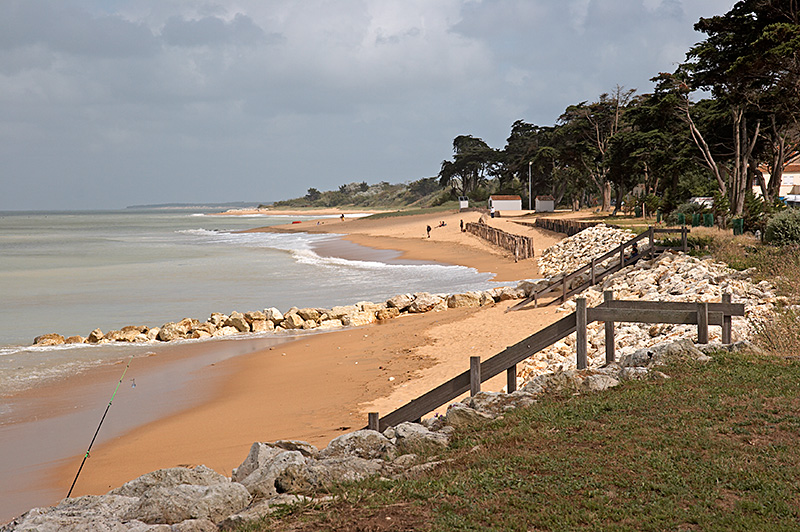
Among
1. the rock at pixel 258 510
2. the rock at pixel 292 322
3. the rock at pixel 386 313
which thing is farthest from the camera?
the rock at pixel 386 313

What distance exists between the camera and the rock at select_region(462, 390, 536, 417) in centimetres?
814

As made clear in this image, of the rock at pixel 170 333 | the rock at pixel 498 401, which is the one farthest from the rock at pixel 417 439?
the rock at pixel 170 333

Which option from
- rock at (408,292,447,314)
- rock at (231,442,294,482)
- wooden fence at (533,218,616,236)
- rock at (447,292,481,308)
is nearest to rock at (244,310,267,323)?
rock at (408,292,447,314)

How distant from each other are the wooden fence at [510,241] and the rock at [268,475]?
1409 inches

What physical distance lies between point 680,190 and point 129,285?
146 ft

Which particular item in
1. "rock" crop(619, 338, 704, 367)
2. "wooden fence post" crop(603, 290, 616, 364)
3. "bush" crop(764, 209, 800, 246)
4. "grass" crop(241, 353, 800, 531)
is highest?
"bush" crop(764, 209, 800, 246)

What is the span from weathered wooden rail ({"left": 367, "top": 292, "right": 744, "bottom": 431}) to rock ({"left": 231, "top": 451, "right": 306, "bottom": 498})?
5.86 feet

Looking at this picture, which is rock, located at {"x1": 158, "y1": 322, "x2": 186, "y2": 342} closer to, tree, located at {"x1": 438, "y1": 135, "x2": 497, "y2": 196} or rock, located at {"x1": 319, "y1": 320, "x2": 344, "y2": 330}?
rock, located at {"x1": 319, "y1": 320, "x2": 344, "y2": 330}

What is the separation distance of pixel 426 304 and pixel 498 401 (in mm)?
16496

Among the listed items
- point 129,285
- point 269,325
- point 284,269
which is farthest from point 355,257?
point 269,325

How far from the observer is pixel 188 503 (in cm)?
589

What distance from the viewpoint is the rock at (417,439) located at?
7.18 metres

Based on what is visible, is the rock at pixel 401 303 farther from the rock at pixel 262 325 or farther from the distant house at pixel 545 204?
the distant house at pixel 545 204

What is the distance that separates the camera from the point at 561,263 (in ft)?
124
